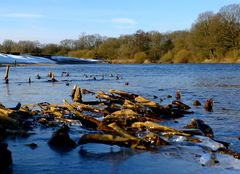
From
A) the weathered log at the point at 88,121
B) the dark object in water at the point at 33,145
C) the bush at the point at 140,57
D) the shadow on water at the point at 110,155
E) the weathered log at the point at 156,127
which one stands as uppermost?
the bush at the point at 140,57

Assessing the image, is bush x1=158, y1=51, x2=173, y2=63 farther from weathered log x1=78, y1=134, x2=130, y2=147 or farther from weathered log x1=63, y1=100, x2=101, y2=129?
weathered log x1=78, y1=134, x2=130, y2=147

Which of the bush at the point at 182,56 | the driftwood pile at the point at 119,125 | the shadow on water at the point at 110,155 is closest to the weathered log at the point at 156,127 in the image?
the driftwood pile at the point at 119,125

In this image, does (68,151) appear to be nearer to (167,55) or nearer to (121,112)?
(121,112)

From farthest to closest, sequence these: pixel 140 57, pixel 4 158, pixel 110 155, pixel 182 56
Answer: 1. pixel 140 57
2. pixel 182 56
3. pixel 110 155
4. pixel 4 158

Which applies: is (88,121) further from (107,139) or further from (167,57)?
(167,57)

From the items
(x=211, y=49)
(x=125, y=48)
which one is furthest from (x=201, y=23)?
(x=125, y=48)

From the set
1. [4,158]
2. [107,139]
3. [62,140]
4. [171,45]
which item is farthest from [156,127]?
[171,45]

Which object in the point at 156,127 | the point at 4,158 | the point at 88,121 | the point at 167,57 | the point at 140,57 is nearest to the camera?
the point at 4,158

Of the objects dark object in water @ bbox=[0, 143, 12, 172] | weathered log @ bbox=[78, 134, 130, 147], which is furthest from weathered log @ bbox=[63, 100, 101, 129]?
dark object in water @ bbox=[0, 143, 12, 172]

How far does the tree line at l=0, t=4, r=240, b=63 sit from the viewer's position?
107 metres

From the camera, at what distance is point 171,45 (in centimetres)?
13888

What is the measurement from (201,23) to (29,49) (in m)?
95.5

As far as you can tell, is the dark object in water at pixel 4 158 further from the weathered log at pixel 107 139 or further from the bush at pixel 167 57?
the bush at pixel 167 57

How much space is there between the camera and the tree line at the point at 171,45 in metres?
107
